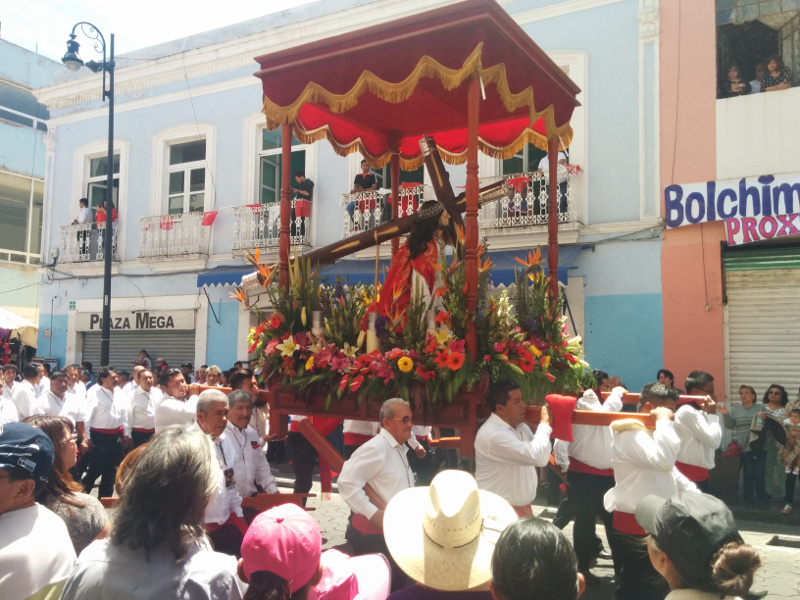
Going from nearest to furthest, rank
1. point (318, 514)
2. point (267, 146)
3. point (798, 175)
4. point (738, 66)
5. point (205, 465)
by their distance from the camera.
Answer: point (205, 465)
point (318, 514)
point (798, 175)
point (738, 66)
point (267, 146)

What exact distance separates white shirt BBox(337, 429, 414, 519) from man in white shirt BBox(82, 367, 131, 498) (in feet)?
16.3

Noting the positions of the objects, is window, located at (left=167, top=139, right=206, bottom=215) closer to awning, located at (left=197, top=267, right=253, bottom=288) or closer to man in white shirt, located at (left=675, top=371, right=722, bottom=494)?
awning, located at (left=197, top=267, right=253, bottom=288)

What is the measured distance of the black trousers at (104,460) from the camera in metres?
7.88

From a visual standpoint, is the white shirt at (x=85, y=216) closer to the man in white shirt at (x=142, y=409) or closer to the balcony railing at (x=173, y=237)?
the balcony railing at (x=173, y=237)

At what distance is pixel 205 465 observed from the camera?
213 cm

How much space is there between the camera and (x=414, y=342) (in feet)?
14.8

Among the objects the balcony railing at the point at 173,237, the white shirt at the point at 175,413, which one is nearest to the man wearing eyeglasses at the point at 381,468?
the white shirt at the point at 175,413

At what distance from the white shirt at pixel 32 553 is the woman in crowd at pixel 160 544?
29 cm

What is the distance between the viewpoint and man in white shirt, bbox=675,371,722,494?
5.12 meters

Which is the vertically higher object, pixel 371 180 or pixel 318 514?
pixel 371 180

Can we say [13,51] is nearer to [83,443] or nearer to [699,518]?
[83,443]

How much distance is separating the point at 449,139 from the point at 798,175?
5972 mm

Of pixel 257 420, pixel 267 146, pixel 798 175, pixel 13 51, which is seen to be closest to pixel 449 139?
pixel 257 420

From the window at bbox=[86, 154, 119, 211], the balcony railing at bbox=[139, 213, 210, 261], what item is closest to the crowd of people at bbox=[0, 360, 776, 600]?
the balcony railing at bbox=[139, 213, 210, 261]
